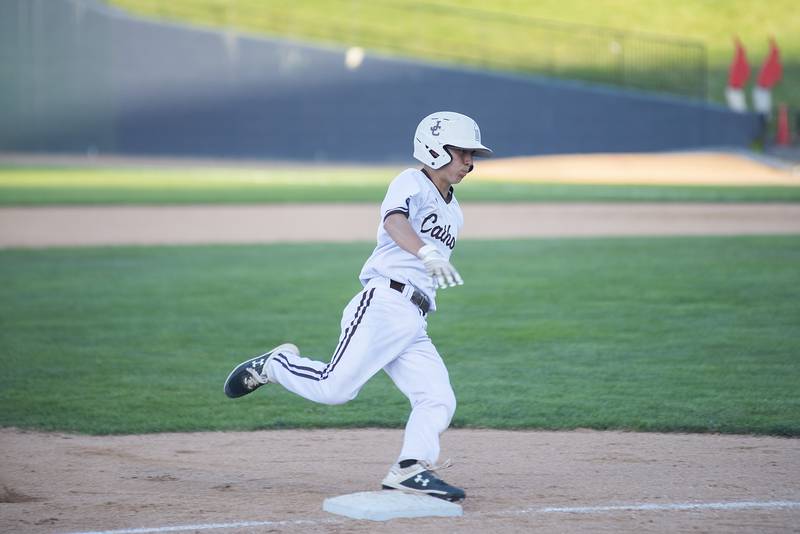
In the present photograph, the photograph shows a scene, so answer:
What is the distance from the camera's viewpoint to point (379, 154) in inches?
1377

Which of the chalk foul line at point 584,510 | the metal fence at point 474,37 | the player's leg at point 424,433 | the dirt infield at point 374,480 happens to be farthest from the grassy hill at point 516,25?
the chalk foul line at point 584,510

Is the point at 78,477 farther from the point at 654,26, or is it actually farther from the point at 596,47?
the point at 654,26

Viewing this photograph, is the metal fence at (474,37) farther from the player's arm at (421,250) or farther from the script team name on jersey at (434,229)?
the player's arm at (421,250)

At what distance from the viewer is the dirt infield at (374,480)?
15.8 feet

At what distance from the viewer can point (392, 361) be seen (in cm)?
534

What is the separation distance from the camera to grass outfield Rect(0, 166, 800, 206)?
21906mm

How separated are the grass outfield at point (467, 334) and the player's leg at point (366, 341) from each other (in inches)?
74.3

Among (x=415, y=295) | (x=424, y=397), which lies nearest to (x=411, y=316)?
(x=415, y=295)

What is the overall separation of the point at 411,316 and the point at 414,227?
0.43m

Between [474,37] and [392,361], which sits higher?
[474,37]

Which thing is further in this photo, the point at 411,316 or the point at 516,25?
the point at 516,25

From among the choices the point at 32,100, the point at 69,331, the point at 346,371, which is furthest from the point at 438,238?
the point at 32,100

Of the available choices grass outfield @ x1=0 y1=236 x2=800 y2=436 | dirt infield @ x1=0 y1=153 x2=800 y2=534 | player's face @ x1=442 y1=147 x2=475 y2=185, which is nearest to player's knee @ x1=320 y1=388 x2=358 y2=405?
dirt infield @ x1=0 y1=153 x2=800 y2=534

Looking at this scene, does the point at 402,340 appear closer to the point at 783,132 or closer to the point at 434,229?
the point at 434,229
